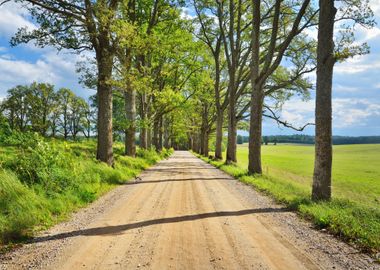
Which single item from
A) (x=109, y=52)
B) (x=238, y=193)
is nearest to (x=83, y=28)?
(x=109, y=52)

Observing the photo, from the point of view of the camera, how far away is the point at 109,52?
16156 millimetres

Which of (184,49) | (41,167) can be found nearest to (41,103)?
(184,49)

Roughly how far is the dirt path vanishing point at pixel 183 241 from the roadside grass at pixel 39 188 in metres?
0.47

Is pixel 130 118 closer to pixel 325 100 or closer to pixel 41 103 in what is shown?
pixel 325 100

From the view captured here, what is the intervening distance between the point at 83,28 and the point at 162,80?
2245cm

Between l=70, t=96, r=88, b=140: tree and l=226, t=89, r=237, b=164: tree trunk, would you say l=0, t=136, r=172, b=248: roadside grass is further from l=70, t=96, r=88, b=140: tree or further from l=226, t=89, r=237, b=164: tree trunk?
l=70, t=96, r=88, b=140: tree

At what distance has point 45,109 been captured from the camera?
2387 inches

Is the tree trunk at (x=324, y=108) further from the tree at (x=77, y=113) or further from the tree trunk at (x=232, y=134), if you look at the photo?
the tree at (x=77, y=113)

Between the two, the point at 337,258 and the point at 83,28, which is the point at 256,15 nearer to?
the point at 83,28

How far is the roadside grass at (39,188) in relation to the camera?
268 inches

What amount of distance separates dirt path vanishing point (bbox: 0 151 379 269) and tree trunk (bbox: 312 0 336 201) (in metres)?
1.55

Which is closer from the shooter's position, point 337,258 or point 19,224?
point 337,258

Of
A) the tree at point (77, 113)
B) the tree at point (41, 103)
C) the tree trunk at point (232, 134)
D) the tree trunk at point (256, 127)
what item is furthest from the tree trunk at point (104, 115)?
the tree at point (77, 113)

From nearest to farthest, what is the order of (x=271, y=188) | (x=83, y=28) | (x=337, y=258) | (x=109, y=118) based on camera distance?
(x=337, y=258)
(x=271, y=188)
(x=83, y=28)
(x=109, y=118)
